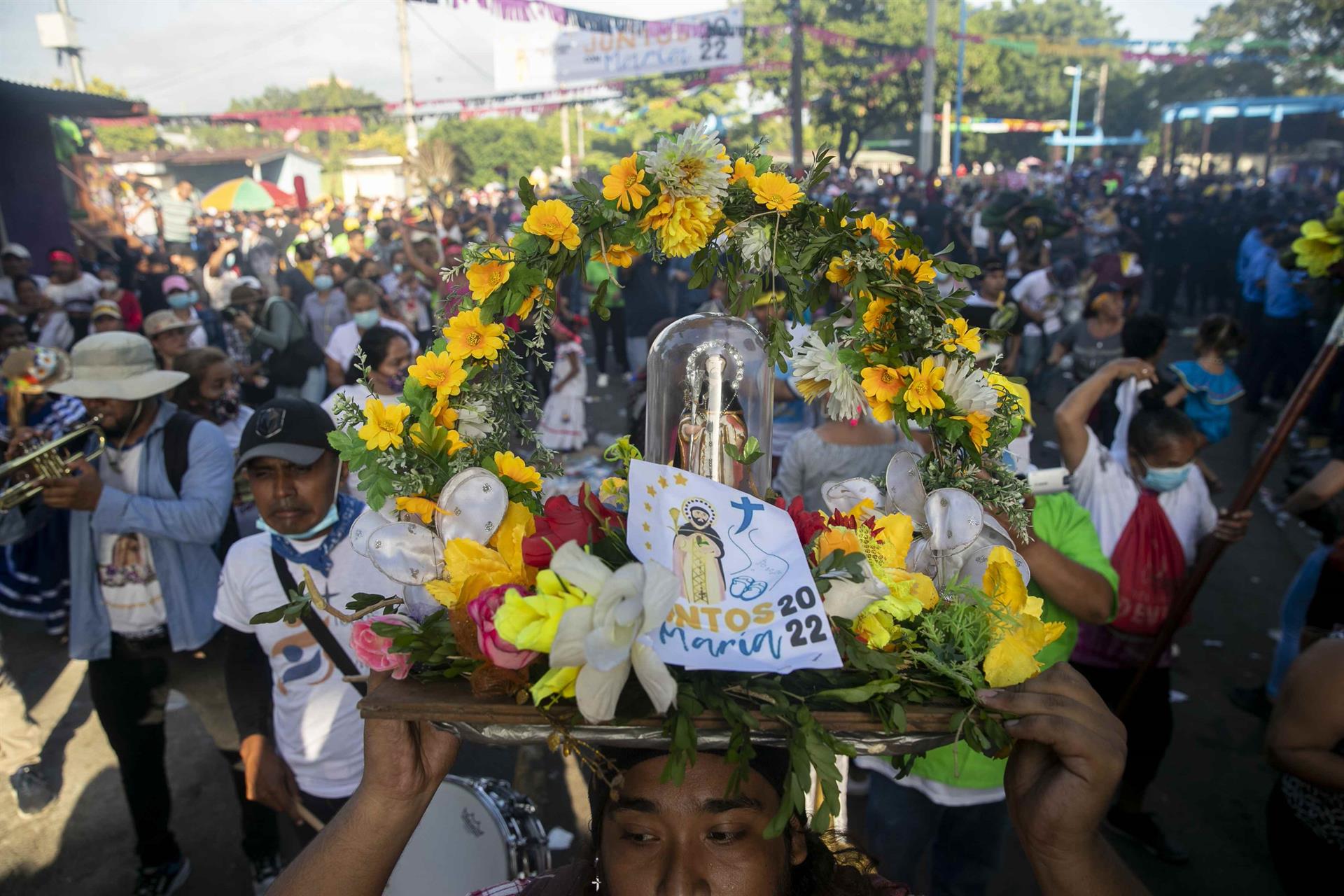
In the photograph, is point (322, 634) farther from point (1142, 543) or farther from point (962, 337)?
point (1142, 543)

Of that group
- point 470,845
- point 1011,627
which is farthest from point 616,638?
point 470,845

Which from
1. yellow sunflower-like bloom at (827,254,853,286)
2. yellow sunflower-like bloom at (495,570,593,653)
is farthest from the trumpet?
yellow sunflower-like bloom at (827,254,853,286)

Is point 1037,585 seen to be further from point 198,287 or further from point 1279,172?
point 1279,172

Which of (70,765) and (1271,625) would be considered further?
(1271,625)

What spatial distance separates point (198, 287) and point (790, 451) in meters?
11.6

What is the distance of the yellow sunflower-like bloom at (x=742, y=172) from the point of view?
5.58 feet

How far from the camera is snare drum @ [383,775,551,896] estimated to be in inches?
94.7

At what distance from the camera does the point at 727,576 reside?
1.39 m

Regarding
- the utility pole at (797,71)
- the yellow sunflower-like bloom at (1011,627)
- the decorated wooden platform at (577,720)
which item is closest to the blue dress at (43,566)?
A: the decorated wooden platform at (577,720)

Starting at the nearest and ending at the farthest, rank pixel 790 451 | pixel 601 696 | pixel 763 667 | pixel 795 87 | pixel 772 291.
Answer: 1. pixel 601 696
2. pixel 763 667
3. pixel 772 291
4. pixel 790 451
5. pixel 795 87

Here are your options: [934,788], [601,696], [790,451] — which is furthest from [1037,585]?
[601,696]

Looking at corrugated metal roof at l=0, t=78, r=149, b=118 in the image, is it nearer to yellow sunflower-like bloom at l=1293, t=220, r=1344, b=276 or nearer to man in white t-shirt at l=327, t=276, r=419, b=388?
man in white t-shirt at l=327, t=276, r=419, b=388

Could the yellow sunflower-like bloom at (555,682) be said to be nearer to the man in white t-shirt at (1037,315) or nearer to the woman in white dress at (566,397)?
the woman in white dress at (566,397)

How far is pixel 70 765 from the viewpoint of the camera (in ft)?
15.4
